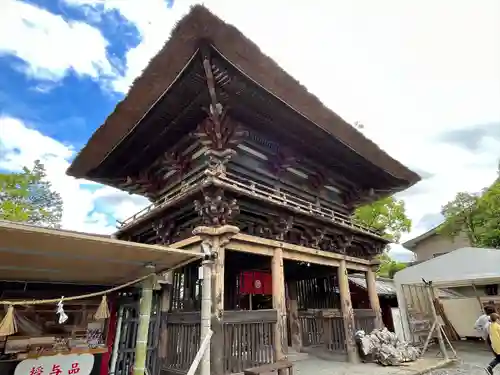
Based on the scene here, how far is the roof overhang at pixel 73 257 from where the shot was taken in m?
3.18

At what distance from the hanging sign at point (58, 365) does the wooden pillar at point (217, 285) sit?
257 centimetres

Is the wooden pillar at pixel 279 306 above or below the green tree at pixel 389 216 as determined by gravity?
below

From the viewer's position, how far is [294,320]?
995 centimetres

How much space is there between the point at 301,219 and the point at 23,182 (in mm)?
20805

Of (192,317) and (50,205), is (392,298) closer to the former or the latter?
(192,317)

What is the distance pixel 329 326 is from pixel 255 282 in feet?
9.43

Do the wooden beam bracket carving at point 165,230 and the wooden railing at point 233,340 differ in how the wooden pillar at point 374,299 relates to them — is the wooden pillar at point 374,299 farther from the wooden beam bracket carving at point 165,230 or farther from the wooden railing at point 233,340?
the wooden beam bracket carving at point 165,230

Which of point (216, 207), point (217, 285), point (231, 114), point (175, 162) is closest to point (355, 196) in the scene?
point (231, 114)

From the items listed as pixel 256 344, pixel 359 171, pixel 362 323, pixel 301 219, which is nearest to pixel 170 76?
pixel 301 219

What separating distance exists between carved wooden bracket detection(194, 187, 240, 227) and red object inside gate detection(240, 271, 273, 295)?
110 inches

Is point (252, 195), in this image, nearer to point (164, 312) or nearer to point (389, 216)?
point (164, 312)

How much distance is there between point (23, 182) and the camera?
65.8 ft

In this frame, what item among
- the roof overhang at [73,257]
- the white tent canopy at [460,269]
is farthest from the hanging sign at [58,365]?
the white tent canopy at [460,269]

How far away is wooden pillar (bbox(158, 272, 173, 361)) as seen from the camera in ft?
21.0
